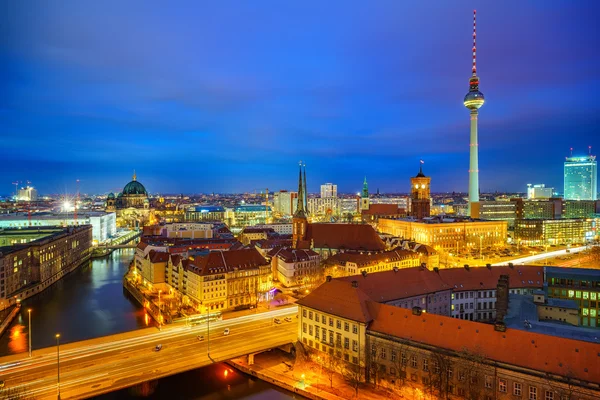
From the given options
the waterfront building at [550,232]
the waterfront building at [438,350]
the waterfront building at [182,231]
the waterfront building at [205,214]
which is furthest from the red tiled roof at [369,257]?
the waterfront building at [205,214]

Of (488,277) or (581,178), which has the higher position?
(581,178)

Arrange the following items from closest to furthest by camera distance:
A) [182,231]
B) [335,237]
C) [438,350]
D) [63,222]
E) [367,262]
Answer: [438,350] < [367,262] < [335,237] < [182,231] < [63,222]

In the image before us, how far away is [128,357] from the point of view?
24.9 meters

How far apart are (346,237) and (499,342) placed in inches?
1575

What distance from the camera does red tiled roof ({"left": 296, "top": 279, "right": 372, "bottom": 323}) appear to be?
81.7ft

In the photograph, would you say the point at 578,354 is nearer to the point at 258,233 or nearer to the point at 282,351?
the point at 282,351

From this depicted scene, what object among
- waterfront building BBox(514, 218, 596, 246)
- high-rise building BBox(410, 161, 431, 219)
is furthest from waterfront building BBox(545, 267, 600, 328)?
high-rise building BBox(410, 161, 431, 219)

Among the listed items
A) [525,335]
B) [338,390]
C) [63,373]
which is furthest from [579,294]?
[63,373]

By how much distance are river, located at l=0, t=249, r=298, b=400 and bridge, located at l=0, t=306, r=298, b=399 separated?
6.06 ft

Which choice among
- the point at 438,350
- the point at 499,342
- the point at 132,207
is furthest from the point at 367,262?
the point at 132,207

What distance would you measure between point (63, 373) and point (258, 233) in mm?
55705

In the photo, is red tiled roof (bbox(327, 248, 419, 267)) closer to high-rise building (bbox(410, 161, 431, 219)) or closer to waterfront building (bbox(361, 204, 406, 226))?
high-rise building (bbox(410, 161, 431, 219))

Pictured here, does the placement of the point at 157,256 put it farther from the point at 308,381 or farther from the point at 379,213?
the point at 379,213

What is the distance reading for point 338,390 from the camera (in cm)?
2298
